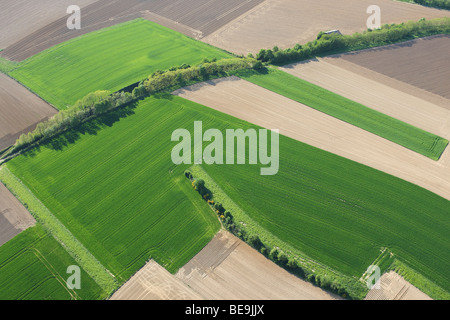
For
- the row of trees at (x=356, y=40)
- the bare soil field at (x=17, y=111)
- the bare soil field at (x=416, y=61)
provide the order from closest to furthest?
the bare soil field at (x=17, y=111), the bare soil field at (x=416, y=61), the row of trees at (x=356, y=40)

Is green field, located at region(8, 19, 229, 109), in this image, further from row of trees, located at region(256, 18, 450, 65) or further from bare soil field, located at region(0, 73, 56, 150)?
row of trees, located at region(256, 18, 450, 65)

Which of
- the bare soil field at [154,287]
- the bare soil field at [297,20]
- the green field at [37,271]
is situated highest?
the bare soil field at [297,20]

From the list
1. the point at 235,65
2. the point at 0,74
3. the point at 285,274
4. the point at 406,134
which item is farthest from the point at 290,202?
the point at 0,74

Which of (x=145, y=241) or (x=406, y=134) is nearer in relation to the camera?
(x=145, y=241)

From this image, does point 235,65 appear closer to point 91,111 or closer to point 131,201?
point 91,111

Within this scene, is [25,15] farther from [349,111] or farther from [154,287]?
[349,111]

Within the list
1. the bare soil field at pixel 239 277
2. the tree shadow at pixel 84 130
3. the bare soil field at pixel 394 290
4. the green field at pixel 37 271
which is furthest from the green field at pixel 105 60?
the bare soil field at pixel 394 290

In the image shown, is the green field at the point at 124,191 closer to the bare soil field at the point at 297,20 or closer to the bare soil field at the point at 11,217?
the bare soil field at the point at 11,217
